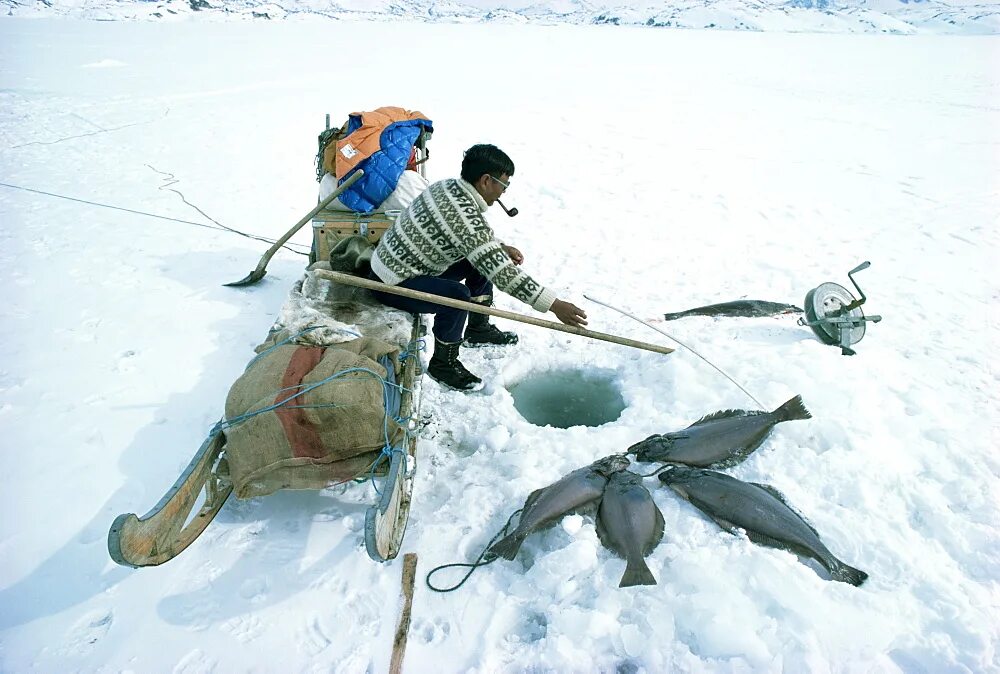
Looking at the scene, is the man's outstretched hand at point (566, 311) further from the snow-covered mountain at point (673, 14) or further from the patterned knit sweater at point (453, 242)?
the snow-covered mountain at point (673, 14)

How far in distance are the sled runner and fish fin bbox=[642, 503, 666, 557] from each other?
106 centimetres

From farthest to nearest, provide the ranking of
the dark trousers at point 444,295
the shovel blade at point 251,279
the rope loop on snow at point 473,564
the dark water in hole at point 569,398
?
1. the shovel blade at point 251,279
2. the dark water in hole at point 569,398
3. the dark trousers at point 444,295
4. the rope loop on snow at point 473,564

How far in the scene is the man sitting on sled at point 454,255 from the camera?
314 cm

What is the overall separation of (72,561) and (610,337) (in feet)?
9.19

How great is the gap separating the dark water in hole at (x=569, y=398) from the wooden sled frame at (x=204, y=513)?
1.11 metres

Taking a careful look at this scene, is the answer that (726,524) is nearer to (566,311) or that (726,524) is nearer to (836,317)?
(566,311)

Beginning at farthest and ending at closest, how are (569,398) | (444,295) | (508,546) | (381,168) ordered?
(381,168)
(569,398)
(444,295)
(508,546)

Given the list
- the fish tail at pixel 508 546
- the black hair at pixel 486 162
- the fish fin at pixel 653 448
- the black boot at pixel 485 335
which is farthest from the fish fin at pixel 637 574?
the black boot at pixel 485 335

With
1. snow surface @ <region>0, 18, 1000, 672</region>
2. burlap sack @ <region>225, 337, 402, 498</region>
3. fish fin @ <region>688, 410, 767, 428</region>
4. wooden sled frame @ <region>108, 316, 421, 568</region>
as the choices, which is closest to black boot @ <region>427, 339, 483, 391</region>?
snow surface @ <region>0, 18, 1000, 672</region>

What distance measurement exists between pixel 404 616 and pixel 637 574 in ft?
3.08

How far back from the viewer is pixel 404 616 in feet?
7.35

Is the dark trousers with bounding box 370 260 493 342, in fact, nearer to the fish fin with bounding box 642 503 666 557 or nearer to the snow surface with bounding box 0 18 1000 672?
the snow surface with bounding box 0 18 1000 672

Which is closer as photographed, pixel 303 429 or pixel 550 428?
pixel 303 429

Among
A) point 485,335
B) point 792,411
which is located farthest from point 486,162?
point 792,411
